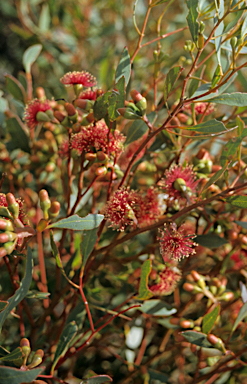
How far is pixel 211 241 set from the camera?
0.62 m

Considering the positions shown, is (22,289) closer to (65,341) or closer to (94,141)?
(65,341)

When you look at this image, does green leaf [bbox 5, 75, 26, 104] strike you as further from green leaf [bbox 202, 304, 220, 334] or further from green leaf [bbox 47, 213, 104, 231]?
green leaf [bbox 202, 304, 220, 334]

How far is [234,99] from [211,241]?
0.27 metres

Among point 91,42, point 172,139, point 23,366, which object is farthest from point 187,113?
point 91,42

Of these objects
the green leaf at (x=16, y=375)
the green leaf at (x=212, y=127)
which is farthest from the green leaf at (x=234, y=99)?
the green leaf at (x=16, y=375)

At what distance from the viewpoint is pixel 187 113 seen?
2.41ft

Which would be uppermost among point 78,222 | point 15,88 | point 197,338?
point 15,88

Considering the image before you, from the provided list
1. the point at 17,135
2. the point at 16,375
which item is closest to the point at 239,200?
the point at 16,375

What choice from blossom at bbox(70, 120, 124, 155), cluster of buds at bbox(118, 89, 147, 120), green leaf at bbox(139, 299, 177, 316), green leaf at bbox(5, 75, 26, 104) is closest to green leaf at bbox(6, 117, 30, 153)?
green leaf at bbox(5, 75, 26, 104)

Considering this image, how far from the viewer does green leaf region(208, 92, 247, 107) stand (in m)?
0.51

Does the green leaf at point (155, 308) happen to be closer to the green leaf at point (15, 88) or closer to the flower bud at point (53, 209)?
the flower bud at point (53, 209)

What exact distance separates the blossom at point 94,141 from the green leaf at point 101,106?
0.04m

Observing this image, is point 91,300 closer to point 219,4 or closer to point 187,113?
point 187,113

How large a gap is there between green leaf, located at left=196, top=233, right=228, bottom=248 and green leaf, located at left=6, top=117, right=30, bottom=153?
468 mm
